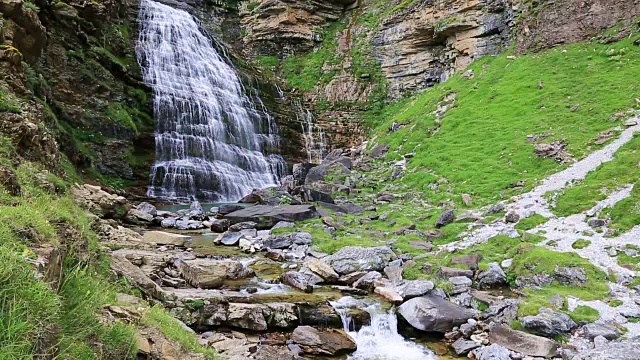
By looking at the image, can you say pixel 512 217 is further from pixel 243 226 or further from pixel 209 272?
pixel 243 226

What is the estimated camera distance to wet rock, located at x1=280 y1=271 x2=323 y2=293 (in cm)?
951

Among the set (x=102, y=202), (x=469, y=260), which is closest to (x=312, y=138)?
(x=102, y=202)

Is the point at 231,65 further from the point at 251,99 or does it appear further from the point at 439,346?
the point at 439,346

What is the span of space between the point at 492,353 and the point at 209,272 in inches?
234

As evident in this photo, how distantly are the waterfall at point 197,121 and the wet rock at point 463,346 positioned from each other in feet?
60.2

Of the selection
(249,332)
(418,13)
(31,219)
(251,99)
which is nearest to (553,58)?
(418,13)

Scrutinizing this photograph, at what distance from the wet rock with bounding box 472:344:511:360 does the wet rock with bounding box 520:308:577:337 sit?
32.6 inches

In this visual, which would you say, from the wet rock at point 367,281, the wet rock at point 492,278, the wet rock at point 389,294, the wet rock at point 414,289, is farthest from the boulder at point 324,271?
the wet rock at point 492,278

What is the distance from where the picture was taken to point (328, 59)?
41094 mm

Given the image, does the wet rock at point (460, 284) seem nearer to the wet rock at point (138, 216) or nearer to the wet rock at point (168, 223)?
the wet rock at point (168, 223)

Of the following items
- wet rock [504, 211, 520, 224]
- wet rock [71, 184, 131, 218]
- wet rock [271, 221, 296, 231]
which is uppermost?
wet rock [71, 184, 131, 218]

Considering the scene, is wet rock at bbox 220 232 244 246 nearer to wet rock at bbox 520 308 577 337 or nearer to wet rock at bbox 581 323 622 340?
wet rock at bbox 520 308 577 337

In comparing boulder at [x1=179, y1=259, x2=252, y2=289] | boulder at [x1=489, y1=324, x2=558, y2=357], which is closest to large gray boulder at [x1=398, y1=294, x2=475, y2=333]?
boulder at [x1=489, y1=324, x2=558, y2=357]

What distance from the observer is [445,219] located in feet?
45.8
